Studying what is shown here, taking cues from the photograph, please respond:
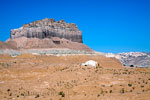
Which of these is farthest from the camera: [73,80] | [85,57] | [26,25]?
[26,25]

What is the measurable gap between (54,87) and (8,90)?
384cm

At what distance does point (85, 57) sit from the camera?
48094mm

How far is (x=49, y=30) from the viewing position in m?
90.5

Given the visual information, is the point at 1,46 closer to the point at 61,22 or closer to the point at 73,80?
the point at 61,22

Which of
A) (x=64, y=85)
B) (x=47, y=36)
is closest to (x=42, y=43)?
(x=47, y=36)

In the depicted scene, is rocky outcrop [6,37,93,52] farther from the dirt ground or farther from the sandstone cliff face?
the dirt ground

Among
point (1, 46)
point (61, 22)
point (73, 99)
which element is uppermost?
point (61, 22)

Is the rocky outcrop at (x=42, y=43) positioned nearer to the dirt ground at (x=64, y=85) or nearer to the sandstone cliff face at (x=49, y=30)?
the sandstone cliff face at (x=49, y=30)

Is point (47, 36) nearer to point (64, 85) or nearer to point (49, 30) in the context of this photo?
point (49, 30)

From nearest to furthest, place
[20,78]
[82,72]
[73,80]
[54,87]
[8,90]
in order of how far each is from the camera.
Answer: [8,90], [54,87], [73,80], [20,78], [82,72]

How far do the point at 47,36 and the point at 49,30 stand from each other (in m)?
3.67

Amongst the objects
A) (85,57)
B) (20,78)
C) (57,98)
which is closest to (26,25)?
(85,57)

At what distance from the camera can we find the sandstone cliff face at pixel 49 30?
86.8m

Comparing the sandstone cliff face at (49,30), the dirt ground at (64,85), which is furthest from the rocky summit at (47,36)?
the dirt ground at (64,85)
